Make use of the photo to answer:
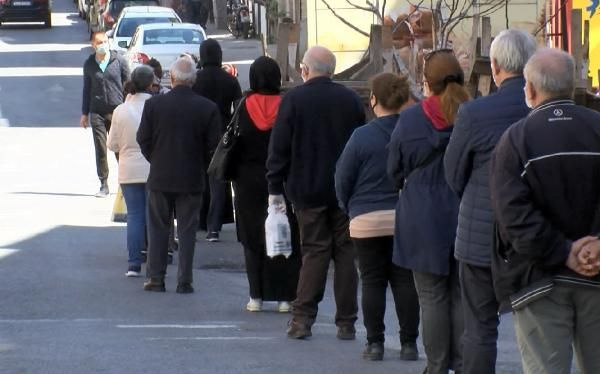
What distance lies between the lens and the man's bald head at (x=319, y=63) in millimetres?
8758

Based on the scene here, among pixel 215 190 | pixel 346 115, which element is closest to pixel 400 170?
pixel 346 115

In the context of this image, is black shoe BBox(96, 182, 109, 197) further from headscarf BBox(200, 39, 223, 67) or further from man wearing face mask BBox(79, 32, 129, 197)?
headscarf BBox(200, 39, 223, 67)

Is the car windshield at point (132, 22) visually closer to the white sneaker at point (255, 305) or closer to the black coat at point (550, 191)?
the white sneaker at point (255, 305)

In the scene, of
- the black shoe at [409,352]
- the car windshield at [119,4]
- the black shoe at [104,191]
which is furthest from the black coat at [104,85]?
the car windshield at [119,4]

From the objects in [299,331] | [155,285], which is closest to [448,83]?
[299,331]

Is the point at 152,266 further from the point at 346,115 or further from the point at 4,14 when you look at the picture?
the point at 4,14

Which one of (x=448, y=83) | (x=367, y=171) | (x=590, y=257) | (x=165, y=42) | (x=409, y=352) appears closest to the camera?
(x=590, y=257)

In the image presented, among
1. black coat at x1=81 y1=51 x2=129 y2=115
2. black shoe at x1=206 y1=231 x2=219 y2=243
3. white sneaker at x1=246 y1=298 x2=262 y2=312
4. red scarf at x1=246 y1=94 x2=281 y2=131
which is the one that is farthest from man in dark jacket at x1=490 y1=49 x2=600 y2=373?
black coat at x1=81 y1=51 x2=129 y2=115

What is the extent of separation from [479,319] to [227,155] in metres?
3.65

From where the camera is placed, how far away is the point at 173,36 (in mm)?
30047

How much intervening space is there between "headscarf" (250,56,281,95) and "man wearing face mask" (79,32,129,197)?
6157 millimetres

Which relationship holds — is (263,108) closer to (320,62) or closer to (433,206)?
(320,62)

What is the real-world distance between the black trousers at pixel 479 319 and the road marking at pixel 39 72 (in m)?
27.8

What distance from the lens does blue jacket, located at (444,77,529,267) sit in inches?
244
